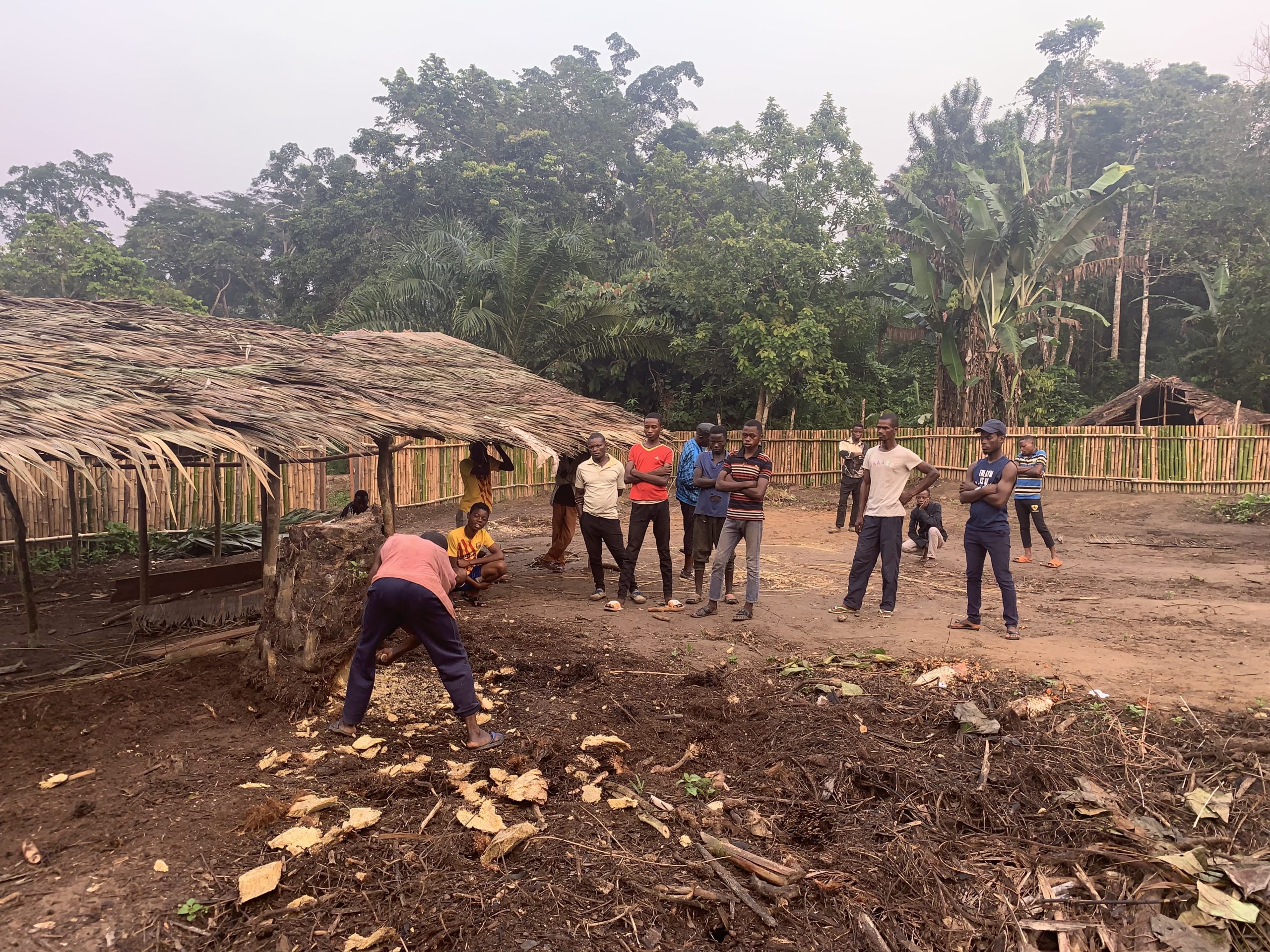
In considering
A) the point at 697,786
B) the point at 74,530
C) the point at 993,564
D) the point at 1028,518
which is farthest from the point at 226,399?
the point at 1028,518

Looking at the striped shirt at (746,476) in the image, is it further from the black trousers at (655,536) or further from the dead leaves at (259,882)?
the dead leaves at (259,882)

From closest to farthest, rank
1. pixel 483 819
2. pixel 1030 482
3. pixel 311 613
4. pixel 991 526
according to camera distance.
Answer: pixel 483 819, pixel 311 613, pixel 991 526, pixel 1030 482

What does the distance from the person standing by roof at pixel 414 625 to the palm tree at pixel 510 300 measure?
38.6 ft

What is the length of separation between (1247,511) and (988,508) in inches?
371

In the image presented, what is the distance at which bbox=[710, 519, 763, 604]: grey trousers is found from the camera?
6547 millimetres

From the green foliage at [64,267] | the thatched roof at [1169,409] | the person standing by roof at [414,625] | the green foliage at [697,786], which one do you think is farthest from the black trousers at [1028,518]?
the green foliage at [64,267]

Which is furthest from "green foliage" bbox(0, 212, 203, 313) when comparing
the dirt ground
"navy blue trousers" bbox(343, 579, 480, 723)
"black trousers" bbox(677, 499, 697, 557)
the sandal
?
the sandal

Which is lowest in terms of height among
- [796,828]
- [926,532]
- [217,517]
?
[796,828]

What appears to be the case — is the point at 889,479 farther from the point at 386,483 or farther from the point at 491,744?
the point at 386,483

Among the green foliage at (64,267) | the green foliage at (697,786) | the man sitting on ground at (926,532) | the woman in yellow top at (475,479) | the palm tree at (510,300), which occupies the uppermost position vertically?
the green foliage at (64,267)

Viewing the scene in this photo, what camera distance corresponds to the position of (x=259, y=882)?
9.57 ft

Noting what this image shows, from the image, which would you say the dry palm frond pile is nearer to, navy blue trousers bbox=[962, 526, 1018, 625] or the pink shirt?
the pink shirt

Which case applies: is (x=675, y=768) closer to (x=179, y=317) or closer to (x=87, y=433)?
(x=87, y=433)

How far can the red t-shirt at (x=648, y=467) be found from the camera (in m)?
7.07
